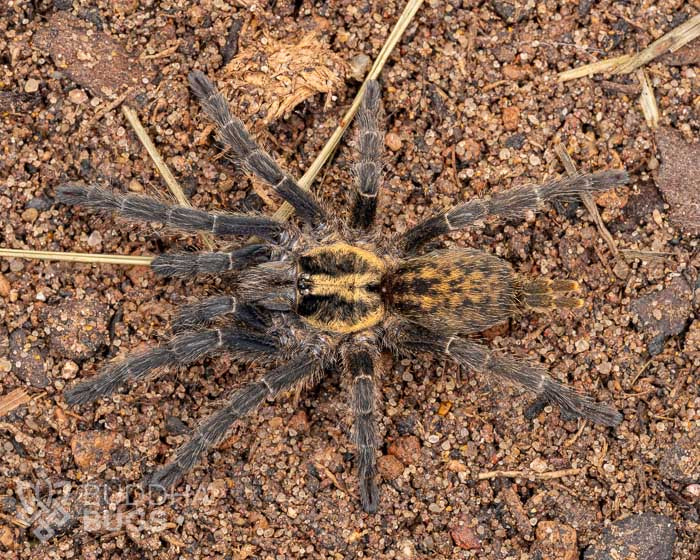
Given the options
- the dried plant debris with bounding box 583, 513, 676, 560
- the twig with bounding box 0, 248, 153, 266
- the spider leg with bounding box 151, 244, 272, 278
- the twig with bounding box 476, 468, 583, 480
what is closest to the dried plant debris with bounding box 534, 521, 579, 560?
the dried plant debris with bounding box 583, 513, 676, 560

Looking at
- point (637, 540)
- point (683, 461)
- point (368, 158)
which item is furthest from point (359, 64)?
point (637, 540)

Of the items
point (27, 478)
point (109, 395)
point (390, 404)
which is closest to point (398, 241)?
point (390, 404)

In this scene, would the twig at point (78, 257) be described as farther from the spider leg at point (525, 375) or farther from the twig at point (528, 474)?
the twig at point (528, 474)

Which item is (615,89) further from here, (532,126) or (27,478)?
(27,478)

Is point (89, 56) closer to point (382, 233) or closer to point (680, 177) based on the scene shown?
point (382, 233)

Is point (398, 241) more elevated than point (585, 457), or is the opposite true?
point (398, 241)

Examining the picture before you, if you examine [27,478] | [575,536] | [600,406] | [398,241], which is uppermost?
[398,241]

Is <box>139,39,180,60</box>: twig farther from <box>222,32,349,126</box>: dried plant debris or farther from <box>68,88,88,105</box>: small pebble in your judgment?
<box>68,88,88,105</box>: small pebble
